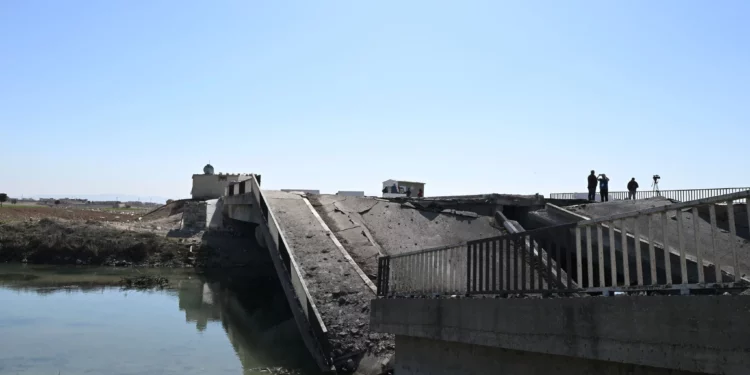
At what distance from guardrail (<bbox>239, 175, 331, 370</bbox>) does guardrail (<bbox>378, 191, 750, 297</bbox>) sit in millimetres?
2643

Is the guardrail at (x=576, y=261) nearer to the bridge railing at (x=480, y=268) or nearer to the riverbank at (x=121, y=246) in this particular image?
the bridge railing at (x=480, y=268)

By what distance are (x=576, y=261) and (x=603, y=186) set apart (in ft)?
63.8

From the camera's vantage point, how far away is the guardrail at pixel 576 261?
4.99m

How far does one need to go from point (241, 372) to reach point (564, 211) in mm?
10529

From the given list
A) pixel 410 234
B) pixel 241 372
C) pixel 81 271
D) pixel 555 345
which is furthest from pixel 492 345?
pixel 81 271

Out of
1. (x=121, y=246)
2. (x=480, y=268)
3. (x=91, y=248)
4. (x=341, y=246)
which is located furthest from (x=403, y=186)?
(x=480, y=268)

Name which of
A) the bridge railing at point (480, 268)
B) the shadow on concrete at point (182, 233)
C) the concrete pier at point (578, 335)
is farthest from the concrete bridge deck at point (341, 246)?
the shadow on concrete at point (182, 233)

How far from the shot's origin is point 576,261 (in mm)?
7184

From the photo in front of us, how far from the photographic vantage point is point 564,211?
17.4 m

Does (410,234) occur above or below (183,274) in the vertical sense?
above

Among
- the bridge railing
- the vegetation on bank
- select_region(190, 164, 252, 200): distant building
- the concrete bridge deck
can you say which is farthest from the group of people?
select_region(190, 164, 252, 200): distant building

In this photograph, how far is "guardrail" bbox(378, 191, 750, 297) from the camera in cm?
499

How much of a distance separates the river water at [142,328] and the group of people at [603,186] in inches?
577

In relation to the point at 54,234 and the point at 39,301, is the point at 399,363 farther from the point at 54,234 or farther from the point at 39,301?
the point at 54,234
